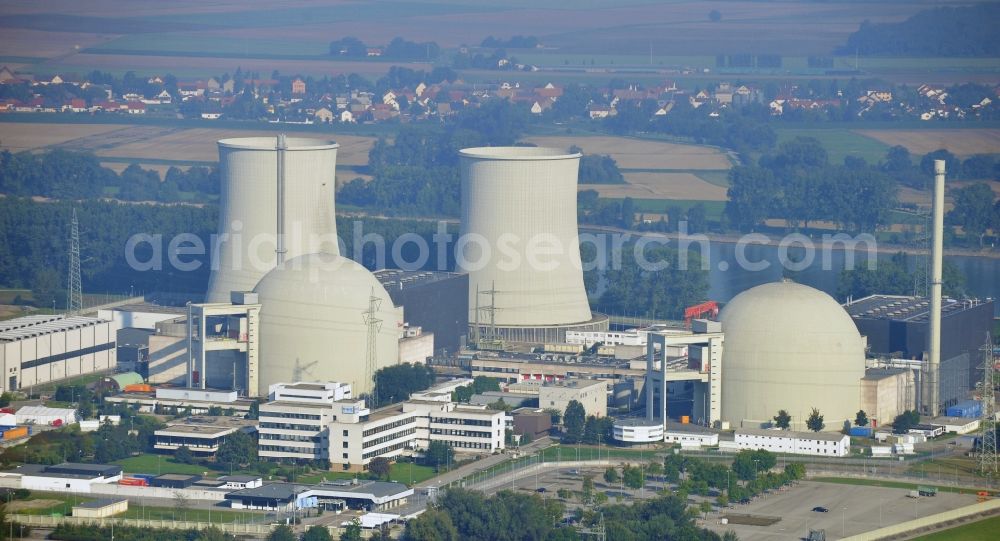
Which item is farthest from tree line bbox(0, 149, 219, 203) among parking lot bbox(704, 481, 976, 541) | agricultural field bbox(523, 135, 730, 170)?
parking lot bbox(704, 481, 976, 541)

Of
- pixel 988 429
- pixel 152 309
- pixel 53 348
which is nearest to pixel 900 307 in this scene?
pixel 988 429

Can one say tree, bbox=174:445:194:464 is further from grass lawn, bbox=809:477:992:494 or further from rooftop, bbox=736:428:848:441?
grass lawn, bbox=809:477:992:494

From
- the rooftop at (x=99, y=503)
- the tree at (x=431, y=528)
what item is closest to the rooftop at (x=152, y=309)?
the rooftop at (x=99, y=503)

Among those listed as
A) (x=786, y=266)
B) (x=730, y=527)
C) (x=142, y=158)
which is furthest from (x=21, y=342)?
(x=142, y=158)

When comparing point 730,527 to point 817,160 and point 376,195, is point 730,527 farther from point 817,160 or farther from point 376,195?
point 817,160

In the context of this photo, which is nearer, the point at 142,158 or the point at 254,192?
the point at 254,192

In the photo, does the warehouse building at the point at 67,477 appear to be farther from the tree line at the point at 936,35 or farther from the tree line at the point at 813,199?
the tree line at the point at 936,35
